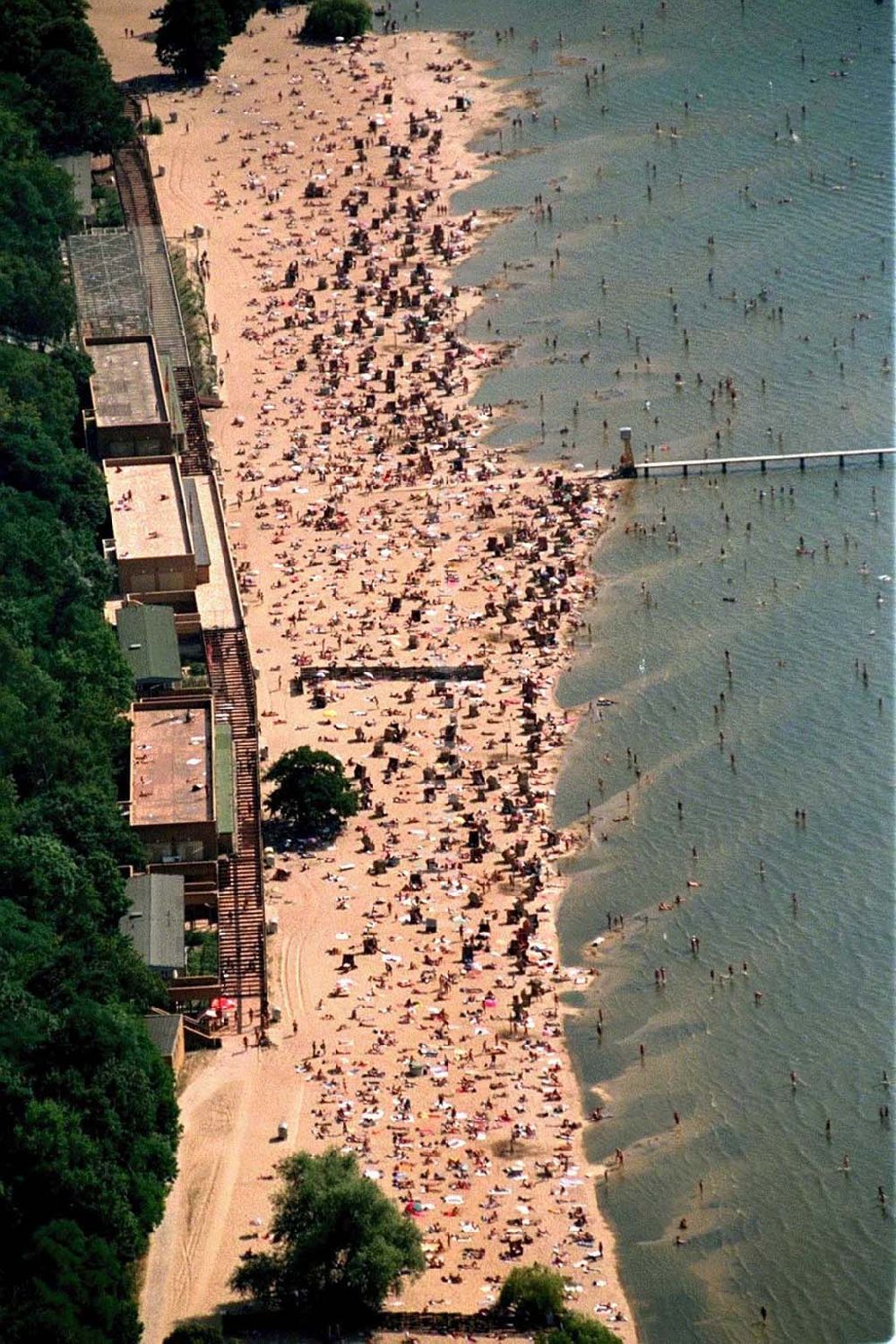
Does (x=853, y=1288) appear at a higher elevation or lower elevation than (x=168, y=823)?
lower

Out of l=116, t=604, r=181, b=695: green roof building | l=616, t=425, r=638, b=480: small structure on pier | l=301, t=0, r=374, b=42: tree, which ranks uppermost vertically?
l=301, t=0, r=374, b=42: tree

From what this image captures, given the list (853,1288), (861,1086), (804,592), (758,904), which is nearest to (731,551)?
(804,592)

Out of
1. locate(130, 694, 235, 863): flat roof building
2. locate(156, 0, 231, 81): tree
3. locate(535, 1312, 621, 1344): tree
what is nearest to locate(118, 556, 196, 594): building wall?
locate(130, 694, 235, 863): flat roof building

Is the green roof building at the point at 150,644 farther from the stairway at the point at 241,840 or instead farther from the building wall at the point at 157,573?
the building wall at the point at 157,573

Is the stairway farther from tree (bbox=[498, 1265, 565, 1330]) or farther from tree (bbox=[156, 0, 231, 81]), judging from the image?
tree (bbox=[156, 0, 231, 81])

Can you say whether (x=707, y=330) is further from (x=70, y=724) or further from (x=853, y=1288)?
(x=853, y=1288)

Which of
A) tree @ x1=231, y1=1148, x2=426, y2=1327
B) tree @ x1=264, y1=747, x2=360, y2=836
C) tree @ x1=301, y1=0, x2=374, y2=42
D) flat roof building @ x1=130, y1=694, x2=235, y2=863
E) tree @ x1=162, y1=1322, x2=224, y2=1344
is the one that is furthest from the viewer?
tree @ x1=301, y1=0, x2=374, y2=42

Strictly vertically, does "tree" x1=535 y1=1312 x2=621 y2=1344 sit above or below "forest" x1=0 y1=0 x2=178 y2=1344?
below

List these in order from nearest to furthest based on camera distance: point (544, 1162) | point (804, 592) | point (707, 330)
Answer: point (544, 1162) → point (804, 592) → point (707, 330)
